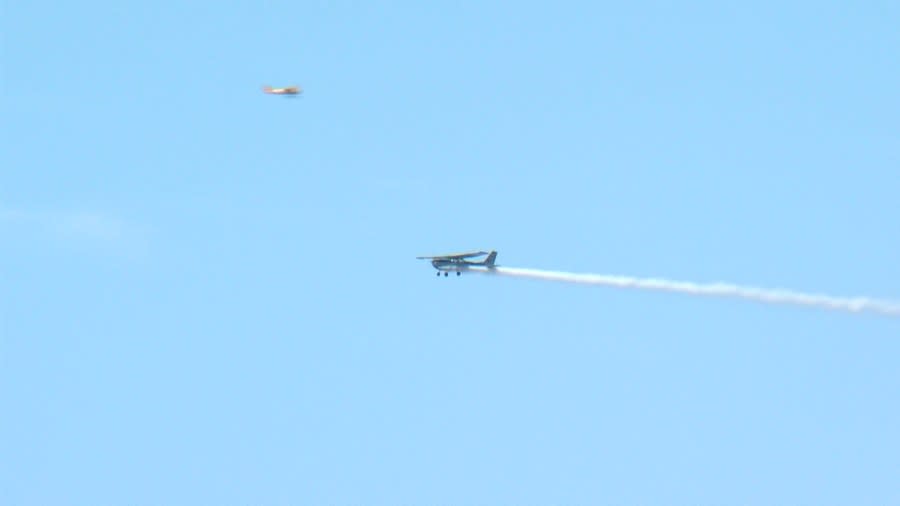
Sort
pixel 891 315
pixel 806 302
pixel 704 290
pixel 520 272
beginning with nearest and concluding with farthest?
pixel 891 315, pixel 806 302, pixel 704 290, pixel 520 272

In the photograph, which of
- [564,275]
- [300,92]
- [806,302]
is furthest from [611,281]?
[300,92]

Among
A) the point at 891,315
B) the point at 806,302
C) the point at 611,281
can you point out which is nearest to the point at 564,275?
the point at 611,281

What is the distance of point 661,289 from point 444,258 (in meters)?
32.1

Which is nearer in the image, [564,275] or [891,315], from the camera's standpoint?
[891,315]

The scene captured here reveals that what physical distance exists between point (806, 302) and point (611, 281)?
24.2m

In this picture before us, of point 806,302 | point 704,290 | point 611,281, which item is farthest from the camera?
point 611,281

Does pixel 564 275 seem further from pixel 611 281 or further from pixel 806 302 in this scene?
pixel 806 302

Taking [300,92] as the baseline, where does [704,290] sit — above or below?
below

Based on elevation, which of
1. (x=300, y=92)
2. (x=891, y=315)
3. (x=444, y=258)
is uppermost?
(x=300, y=92)

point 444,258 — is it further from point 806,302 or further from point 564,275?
point 806,302

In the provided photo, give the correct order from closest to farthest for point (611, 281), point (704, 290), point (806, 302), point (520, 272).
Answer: point (806, 302), point (704, 290), point (611, 281), point (520, 272)

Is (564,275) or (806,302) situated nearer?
(806,302)

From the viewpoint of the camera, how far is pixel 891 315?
110062 millimetres

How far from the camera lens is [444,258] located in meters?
163
